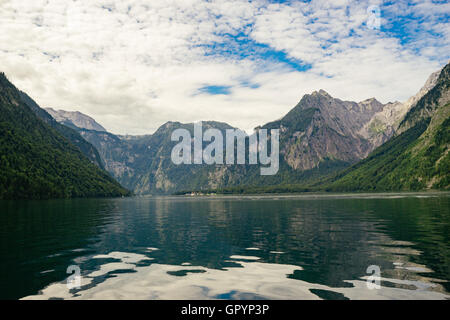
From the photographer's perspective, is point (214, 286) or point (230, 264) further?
point (230, 264)

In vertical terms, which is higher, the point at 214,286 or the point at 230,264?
the point at 214,286

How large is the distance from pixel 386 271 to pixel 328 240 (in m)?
15.7

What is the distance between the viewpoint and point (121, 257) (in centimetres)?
3241

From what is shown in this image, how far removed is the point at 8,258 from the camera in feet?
99.8

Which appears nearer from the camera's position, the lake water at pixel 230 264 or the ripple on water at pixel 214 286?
the ripple on water at pixel 214 286

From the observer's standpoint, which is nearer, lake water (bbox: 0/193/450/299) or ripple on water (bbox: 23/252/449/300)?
ripple on water (bbox: 23/252/449/300)

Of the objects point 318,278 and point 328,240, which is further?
point 328,240

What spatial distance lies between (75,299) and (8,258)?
1680 centimetres
